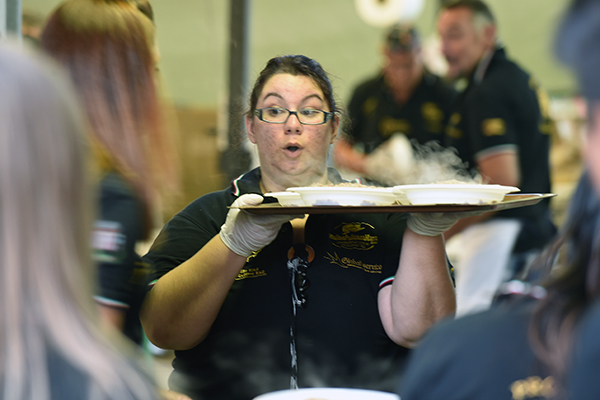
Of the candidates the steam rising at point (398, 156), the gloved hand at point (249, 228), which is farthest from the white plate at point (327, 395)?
the steam rising at point (398, 156)

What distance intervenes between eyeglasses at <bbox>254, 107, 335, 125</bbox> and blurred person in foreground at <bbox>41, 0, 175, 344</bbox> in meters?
0.51

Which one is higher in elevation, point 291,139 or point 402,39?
point 402,39

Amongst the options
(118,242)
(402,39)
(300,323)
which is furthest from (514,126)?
(118,242)

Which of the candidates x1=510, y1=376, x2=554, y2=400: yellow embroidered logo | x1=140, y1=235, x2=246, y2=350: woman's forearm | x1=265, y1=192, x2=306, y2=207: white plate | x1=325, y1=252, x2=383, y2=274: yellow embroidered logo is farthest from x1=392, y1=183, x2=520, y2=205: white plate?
x1=510, y1=376, x2=554, y2=400: yellow embroidered logo

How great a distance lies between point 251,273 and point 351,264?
0.90 ft

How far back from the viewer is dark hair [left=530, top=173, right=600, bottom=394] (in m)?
0.63

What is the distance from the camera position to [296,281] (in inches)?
67.2

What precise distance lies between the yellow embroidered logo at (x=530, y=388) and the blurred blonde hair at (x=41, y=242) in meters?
0.41

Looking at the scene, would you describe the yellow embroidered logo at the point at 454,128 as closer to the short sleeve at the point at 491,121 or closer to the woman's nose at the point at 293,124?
the short sleeve at the point at 491,121

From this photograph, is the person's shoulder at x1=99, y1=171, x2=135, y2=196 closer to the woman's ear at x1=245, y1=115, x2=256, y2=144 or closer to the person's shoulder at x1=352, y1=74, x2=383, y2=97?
the woman's ear at x1=245, y1=115, x2=256, y2=144

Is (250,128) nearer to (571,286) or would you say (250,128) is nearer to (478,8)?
(571,286)

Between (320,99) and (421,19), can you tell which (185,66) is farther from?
(320,99)

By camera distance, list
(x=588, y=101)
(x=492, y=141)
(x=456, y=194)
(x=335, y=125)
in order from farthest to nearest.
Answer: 1. (x=492, y=141)
2. (x=335, y=125)
3. (x=456, y=194)
4. (x=588, y=101)

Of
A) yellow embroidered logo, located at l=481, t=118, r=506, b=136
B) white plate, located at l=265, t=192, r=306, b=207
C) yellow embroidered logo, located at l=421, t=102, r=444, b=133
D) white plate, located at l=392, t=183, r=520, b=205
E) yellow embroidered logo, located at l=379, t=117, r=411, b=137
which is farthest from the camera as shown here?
yellow embroidered logo, located at l=379, t=117, r=411, b=137
